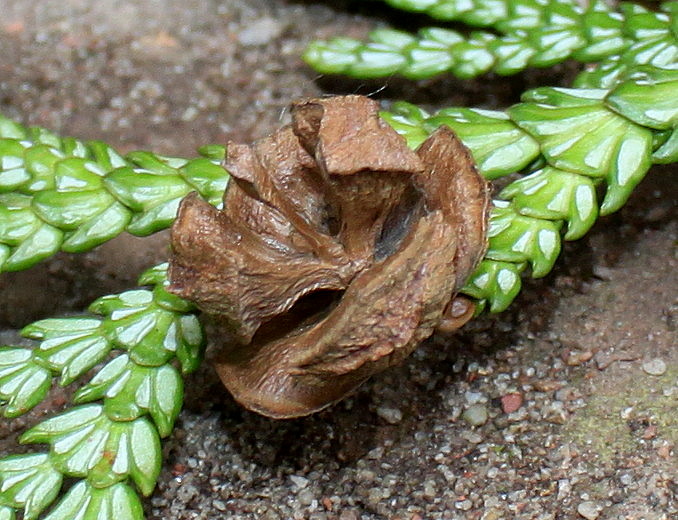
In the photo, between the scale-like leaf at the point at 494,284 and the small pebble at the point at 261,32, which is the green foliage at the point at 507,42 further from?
the scale-like leaf at the point at 494,284

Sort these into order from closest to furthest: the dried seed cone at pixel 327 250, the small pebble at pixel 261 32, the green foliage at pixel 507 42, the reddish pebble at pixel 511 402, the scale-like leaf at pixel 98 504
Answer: the dried seed cone at pixel 327 250
the scale-like leaf at pixel 98 504
the reddish pebble at pixel 511 402
the green foliage at pixel 507 42
the small pebble at pixel 261 32

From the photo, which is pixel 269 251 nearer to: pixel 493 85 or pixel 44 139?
pixel 44 139

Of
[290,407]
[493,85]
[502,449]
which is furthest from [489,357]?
[493,85]

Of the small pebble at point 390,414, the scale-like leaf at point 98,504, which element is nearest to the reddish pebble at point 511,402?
the small pebble at point 390,414

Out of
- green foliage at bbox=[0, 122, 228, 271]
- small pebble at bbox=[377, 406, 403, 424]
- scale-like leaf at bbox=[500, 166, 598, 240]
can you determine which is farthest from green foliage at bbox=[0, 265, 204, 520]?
scale-like leaf at bbox=[500, 166, 598, 240]

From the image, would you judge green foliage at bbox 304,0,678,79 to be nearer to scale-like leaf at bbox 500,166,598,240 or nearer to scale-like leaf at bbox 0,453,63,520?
scale-like leaf at bbox 500,166,598,240

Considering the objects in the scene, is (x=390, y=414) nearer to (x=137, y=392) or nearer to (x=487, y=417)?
(x=487, y=417)

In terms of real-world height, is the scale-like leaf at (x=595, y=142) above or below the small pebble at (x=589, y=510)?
above
